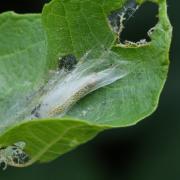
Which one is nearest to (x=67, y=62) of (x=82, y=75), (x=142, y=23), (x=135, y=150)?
(x=82, y=75)

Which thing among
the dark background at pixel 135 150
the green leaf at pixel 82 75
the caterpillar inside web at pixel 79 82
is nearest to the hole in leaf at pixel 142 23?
the dark background at pixel 135 150

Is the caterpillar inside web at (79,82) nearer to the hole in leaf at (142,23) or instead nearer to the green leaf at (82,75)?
the green leaf at (82,75)

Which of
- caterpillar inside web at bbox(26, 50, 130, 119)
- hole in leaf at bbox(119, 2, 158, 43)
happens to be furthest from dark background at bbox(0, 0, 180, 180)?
caterpillar inside web at bbox(26, 50, 130, 119)

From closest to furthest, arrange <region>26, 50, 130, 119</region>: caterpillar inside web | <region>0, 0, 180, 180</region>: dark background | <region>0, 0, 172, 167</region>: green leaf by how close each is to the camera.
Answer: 1. <region>0, 0, 172, 167</region>: green leaf
2. <region>26, 50, 130, 119</region>: caterpillar inside web
3. <region>0, 0, 180, 180</region>: dark background

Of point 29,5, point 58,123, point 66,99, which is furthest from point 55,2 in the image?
Result: point 29,5

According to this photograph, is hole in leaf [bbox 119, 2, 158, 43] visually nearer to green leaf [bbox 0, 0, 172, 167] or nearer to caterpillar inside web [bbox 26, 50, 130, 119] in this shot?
green leaf [bbox 0, 0, 172, 167]
